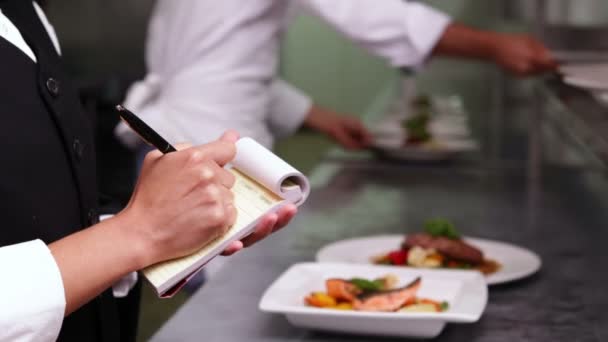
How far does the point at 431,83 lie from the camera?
4.59m

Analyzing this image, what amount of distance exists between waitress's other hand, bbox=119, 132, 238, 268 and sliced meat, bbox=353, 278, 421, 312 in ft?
1.21

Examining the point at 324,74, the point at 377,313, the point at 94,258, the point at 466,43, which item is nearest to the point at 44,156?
the point at 94,258

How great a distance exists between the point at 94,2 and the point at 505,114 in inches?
147

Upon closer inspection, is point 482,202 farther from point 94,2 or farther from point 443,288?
point 94,2

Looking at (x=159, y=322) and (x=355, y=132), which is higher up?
(x=355, y=132)

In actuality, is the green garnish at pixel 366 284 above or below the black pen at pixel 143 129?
below

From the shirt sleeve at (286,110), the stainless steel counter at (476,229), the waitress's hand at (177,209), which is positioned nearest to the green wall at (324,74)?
the shirt sleeve at (286,110)

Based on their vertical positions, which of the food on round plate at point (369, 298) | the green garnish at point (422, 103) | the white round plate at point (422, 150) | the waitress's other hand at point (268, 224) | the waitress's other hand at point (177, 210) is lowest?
the green garnish at point (422, 103)

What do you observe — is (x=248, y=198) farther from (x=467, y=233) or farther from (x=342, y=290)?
(x=467, y=233)

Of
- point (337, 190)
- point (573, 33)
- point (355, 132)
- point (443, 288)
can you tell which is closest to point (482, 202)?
point (337, 190)

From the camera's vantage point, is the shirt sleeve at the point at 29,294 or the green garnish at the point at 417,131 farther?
the green garnish at the point at 417,131

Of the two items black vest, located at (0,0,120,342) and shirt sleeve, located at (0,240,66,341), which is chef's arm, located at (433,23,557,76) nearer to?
black vest, located at (0,0,120,342)

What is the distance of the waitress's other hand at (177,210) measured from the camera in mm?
940

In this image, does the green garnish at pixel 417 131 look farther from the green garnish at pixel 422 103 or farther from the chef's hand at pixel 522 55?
the green garnish at pixel 422 103
